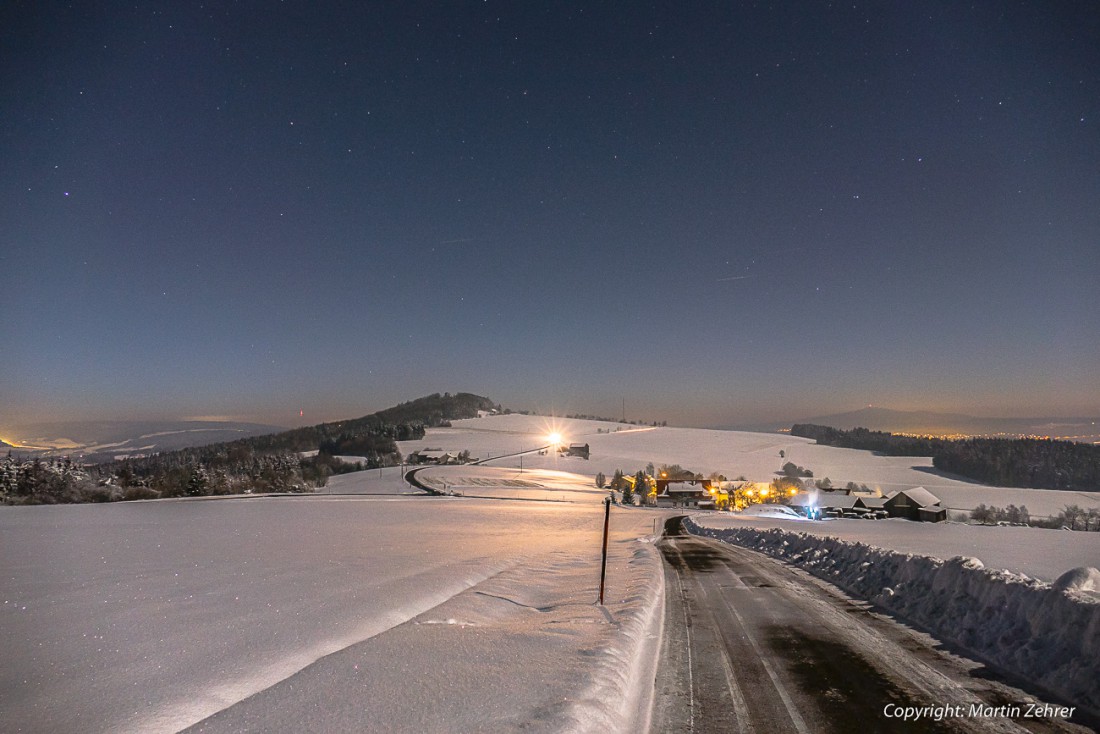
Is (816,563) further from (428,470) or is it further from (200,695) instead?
(428,470)

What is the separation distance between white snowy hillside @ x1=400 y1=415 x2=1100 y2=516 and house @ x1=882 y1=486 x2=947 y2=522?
89.2 feet

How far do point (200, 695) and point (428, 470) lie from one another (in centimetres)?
11758

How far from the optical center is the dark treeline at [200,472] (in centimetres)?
6638

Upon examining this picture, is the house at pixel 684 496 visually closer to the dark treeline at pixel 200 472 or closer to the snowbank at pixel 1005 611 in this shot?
the dark treeline at pixel 200 472

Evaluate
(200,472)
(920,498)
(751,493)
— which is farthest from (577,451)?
(200,472)

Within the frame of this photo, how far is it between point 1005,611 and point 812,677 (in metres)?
4.21

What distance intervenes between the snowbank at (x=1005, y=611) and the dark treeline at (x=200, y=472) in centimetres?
8730

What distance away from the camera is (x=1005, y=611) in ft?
27.1

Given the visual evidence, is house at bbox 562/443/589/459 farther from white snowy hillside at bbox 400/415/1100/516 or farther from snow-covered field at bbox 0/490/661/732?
snow-covered field at bbox 0/490/661/732

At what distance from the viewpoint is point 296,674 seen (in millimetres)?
6559

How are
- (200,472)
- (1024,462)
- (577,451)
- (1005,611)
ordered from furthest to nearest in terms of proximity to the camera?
(577,451)
(1024,462)
(200,472)
(1005,611)

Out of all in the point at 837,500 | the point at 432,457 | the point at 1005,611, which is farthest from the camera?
the point at 432,457

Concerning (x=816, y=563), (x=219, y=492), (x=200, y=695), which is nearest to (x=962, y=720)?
(x=200, y=695)

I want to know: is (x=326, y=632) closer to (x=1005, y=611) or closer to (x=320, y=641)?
(x=320, y=641)
